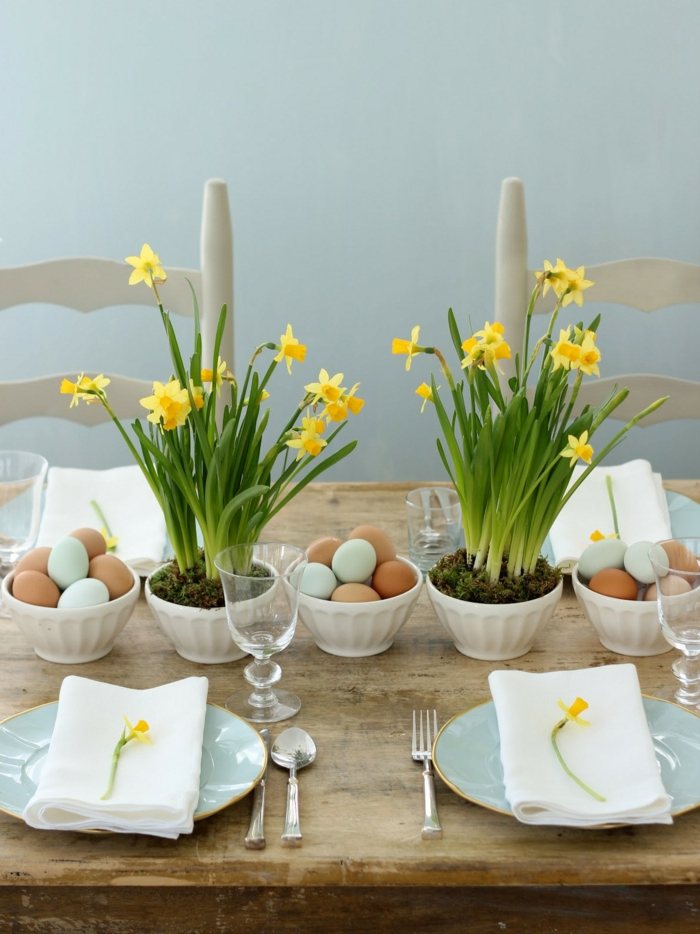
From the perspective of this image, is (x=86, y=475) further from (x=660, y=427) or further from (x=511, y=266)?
(x=660, y=427)

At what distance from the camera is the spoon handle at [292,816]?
89 cm

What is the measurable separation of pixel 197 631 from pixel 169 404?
242 mm

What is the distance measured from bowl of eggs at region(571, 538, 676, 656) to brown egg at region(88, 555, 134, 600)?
478mm

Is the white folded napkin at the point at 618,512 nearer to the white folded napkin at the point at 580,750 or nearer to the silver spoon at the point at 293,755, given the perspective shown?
the white folded napkin at the point at 580,750

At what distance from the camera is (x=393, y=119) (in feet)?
8.06

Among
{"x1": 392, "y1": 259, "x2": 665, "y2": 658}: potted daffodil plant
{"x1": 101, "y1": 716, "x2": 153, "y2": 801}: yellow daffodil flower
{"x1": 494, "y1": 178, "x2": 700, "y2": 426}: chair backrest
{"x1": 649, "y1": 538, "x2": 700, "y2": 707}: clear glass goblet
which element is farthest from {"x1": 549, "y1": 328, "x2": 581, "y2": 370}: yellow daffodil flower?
{"x1": 494, "y1": 178, "x2": 700, "y2": 426}: chair backrest

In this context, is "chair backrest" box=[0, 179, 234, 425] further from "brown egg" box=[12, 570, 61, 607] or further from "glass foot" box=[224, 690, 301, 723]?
"glass foot" box=[224, 690, 301, 723]

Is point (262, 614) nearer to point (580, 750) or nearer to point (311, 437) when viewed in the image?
point (311, 437)

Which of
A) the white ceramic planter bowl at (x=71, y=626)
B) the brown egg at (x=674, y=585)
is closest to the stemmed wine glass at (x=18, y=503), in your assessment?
the white ceramic planter bowl at (x=71, y=626)

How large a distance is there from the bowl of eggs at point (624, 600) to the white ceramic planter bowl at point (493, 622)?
5 centimetres

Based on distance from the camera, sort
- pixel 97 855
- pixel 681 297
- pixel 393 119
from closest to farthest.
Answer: pixel 97 855 < pixel 681 297 < pixel 393 119

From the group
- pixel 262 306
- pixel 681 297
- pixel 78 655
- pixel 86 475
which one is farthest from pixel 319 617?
pixel 262 306

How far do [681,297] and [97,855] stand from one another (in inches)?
50.9

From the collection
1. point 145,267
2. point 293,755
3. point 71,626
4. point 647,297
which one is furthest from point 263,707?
point 647,297
